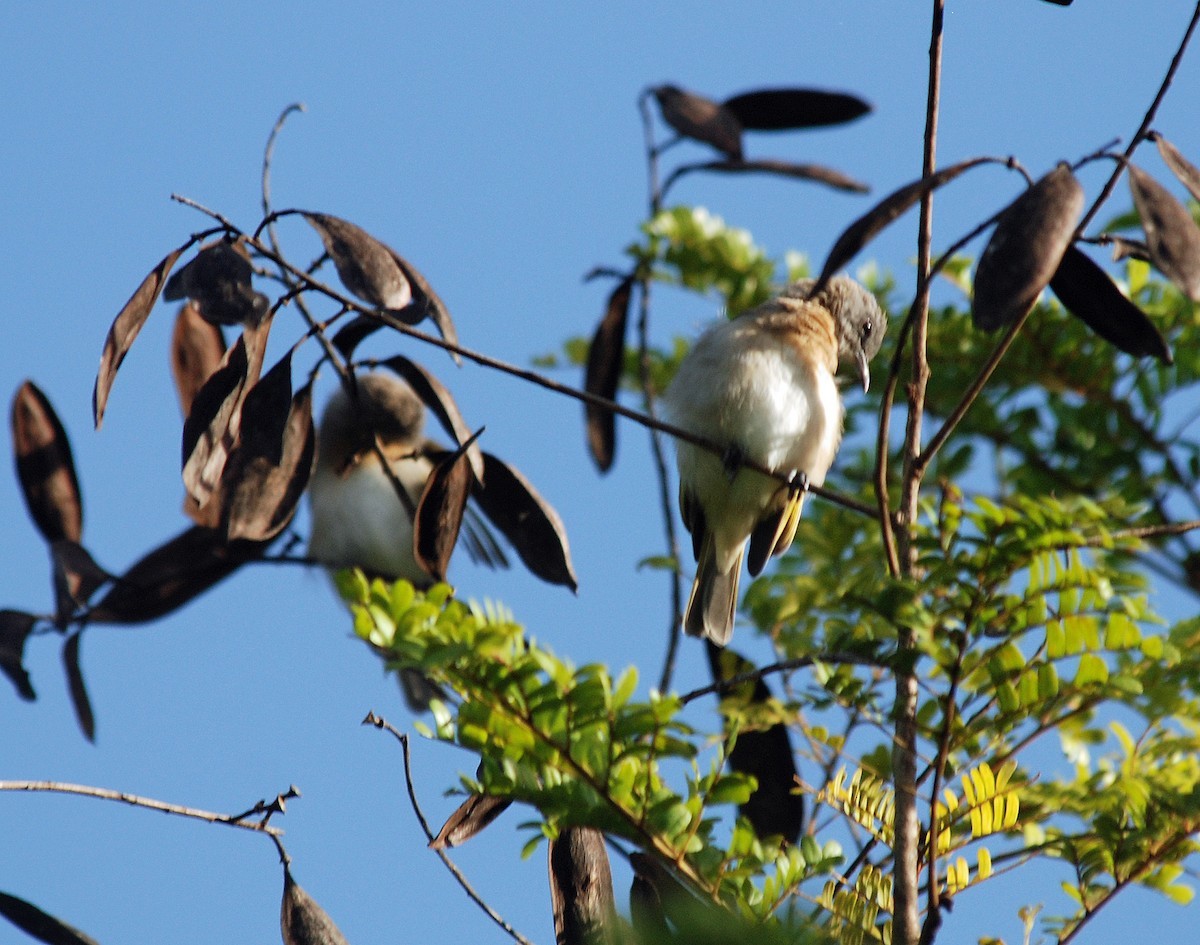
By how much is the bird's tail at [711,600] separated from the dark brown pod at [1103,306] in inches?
77.7

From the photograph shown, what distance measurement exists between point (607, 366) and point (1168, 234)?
8.20ft

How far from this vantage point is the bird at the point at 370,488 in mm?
5168

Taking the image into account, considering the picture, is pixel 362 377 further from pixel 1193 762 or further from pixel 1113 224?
pixel 1193 762

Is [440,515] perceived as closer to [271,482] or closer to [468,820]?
[271,482]

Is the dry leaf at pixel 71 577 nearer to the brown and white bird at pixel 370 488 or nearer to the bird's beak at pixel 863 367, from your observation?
the brown and white bird at pixel 370 488

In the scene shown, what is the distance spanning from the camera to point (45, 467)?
357cm

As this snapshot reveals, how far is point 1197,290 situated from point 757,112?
8.53 ft

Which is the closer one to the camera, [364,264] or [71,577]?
[364,264]

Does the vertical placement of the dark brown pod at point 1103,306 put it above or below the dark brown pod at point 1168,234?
above

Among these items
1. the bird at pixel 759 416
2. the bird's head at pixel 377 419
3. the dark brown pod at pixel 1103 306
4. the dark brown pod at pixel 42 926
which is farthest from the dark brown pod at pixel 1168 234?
the bird's head at pixel 377 419

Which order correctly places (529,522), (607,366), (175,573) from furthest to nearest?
1. (607,366)
2. (175,573)
3. (529,522)

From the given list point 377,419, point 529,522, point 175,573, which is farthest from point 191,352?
point 377,419

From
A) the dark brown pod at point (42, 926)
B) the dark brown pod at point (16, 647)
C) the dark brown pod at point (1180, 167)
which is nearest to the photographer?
the dark brown pod at point (1180, 167)

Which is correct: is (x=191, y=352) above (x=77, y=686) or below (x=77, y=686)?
above
